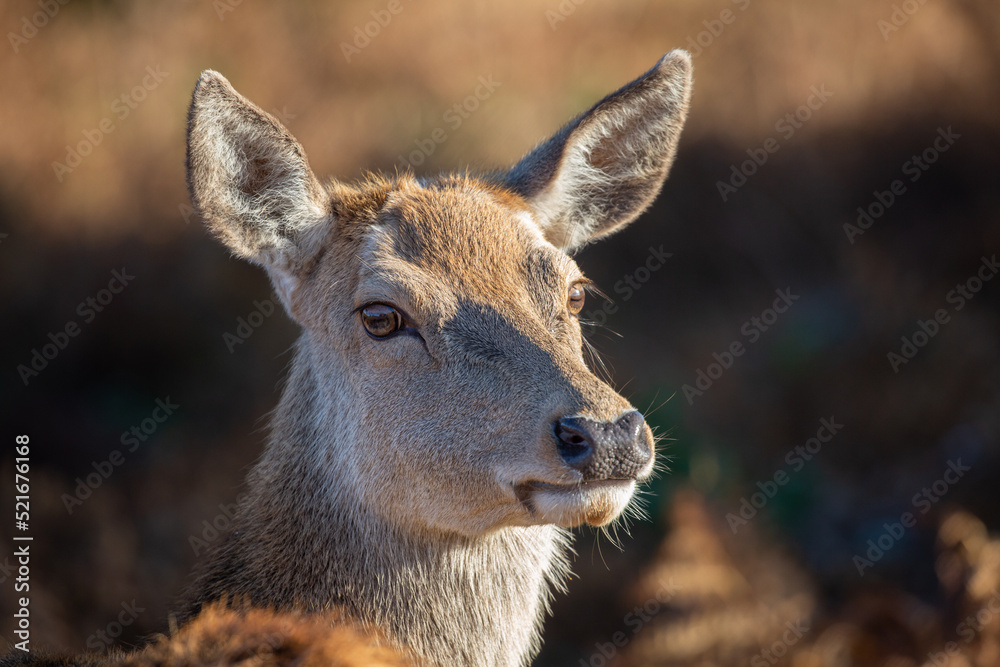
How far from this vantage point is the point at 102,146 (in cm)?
906

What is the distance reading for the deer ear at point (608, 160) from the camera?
4574 mm

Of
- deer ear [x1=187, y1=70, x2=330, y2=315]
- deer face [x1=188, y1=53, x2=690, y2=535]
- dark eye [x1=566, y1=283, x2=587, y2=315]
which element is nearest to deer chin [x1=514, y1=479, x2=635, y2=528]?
deer face [x1=188, y1=53, x2=690, y2=535]

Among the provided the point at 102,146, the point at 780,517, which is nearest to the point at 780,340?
the point at 780,517

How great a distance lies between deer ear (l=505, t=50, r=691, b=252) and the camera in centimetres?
457

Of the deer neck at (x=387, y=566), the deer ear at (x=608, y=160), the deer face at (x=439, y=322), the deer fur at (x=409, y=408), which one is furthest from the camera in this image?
the deer ear at (x=608, y=160)

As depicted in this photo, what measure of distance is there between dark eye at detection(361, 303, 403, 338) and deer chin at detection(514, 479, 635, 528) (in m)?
0.93

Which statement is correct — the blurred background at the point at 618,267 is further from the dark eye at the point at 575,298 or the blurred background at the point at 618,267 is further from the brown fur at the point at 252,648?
the brown fur at the point at 252,648

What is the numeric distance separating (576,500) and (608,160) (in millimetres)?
2383

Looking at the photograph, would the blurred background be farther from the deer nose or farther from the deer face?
the deer nose

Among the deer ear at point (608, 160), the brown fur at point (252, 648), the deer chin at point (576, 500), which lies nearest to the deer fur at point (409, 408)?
the deer chin at point (576, 500)

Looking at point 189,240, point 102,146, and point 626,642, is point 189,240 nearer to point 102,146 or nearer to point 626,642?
point 102,146

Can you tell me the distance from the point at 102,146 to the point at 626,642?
7096 mm

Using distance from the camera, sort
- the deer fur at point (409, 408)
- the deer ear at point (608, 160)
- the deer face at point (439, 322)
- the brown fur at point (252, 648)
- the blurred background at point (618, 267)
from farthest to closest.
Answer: the blurred background at point (618, 267) < the deer ear at point (608, 160) < the deer fur at point (409, 408) < the deer face at point (439, 322) < the brown fur at point (252, 648)

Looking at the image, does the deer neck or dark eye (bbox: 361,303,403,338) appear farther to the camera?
dark eye (bbox: 361,303,403,338)
